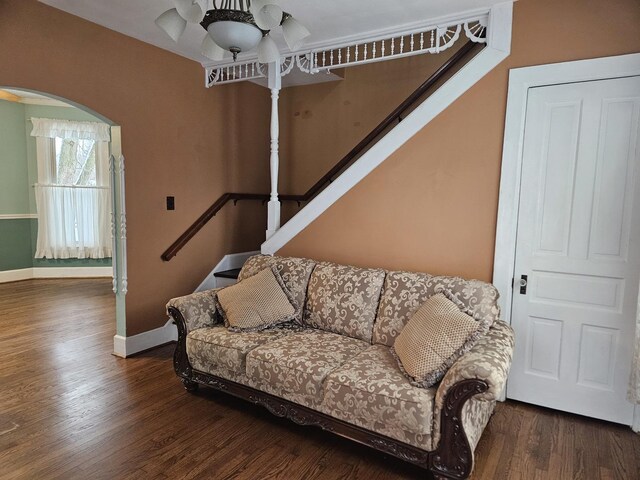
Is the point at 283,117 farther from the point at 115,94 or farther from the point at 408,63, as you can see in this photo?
the point at 115,94

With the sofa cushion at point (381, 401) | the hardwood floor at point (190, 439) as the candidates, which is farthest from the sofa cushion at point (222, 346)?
the sofa cushion at point (381, 401)

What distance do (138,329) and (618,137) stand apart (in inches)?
151

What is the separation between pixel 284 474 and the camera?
2031 mm

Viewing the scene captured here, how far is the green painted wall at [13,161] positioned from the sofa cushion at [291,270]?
16.1ft

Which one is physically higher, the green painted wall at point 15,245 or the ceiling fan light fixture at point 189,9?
the ceiling fan light fixture at point 189,9

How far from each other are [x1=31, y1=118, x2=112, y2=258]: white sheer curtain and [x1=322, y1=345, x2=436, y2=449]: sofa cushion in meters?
5.80

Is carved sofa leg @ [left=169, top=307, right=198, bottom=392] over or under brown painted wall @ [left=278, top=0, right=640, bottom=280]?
under

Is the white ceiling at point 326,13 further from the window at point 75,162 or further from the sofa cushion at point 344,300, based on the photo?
the window at point 75,162

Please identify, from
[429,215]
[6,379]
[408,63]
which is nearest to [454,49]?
[408,63]

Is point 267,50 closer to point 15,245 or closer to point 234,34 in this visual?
point 234,34

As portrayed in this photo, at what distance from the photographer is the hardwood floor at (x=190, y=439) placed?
2061 mm

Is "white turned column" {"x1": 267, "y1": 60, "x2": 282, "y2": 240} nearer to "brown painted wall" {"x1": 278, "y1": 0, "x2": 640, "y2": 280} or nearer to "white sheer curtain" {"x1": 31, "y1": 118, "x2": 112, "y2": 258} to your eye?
"brown painted wall" {"x1": 278, "y1": 0, "x2": 640, "y2": 280}

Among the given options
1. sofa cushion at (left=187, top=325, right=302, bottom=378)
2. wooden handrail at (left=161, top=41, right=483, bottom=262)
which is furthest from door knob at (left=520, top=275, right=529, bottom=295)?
wooden handrail at (left=161, top=41, right=483, bottom=262)

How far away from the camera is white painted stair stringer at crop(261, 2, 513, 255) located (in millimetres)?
2652
